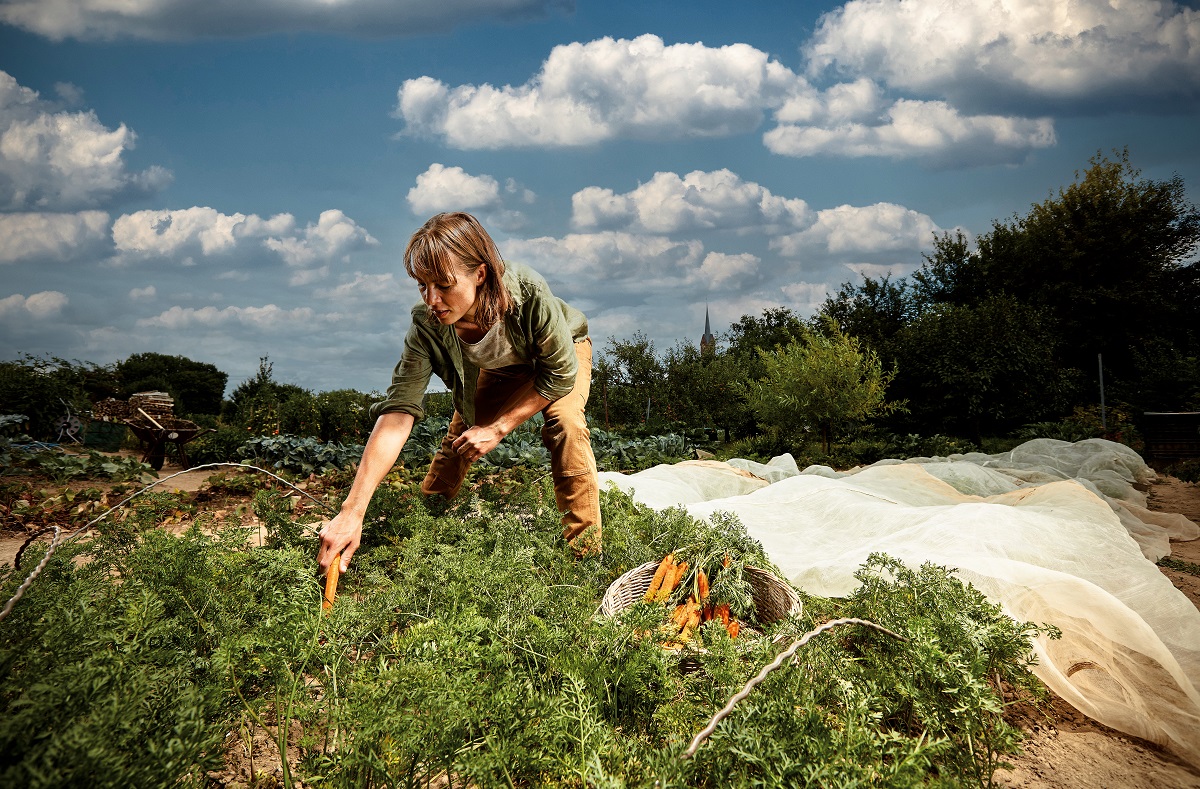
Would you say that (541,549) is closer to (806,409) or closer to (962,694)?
(962,694)

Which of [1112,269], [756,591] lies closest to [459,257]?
[756,591]

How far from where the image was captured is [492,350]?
3082 mm

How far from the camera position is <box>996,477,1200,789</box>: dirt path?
1979 mm

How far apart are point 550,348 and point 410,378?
672mm

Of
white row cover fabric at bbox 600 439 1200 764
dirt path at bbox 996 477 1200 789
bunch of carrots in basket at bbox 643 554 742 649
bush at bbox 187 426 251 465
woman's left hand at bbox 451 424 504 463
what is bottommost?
dirt path at bbox 996 477 1200 789

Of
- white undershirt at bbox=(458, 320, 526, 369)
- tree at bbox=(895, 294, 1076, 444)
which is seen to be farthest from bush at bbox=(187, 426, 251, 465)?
tree at bbox=(895, 294, 1076, 444)

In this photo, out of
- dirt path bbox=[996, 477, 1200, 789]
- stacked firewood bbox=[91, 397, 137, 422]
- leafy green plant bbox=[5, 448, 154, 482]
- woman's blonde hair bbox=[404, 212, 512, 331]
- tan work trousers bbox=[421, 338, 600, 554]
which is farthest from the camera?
stacked firewood bbox=[91, 397, 137, 422]

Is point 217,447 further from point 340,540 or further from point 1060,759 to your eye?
point 1060,759

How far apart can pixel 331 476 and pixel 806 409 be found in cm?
605

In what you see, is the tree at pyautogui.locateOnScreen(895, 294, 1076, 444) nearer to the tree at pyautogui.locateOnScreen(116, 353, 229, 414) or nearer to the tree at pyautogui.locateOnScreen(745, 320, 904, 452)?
the tree at pyautogui.locateOnScreen(745, 320, 904, 452)

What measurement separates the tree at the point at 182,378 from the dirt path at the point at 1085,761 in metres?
16.4

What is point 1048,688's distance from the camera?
243cm

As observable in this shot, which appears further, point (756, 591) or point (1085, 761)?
point (756, 591)

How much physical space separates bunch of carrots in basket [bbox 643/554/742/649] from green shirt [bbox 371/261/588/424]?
36.4 inches
